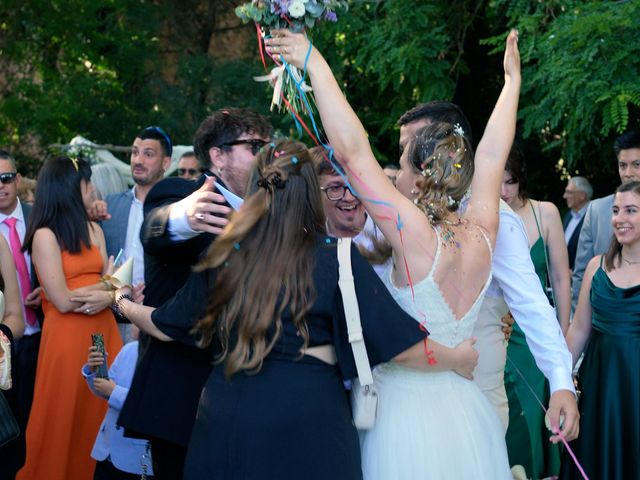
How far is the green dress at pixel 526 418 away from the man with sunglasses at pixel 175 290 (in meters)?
2.47

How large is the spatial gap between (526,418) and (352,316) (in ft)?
9.82

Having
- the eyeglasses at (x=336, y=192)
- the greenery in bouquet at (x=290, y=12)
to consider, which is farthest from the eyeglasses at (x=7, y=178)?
the greenery in bouquet at (x=290, y=12)

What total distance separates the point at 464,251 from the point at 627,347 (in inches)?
85.6

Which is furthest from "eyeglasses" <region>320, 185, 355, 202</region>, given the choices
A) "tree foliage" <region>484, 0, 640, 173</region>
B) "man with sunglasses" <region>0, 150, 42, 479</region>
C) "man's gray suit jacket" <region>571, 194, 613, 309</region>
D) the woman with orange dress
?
"tree foliage" <region>484, 0, 640, 173</region>

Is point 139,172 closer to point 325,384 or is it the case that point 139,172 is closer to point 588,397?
point 588,397

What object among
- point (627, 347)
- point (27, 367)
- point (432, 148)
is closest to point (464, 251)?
point (432, 148)

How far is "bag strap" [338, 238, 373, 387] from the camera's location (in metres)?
2.96

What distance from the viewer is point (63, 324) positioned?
5777 mm

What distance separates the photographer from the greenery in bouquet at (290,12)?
314 centimetres

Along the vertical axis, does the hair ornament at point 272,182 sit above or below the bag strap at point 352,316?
above

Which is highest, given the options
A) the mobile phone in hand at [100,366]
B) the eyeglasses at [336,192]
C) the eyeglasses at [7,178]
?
the eyeglasses at [7,178]

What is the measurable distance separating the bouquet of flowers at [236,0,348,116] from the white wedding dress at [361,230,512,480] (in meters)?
0.82

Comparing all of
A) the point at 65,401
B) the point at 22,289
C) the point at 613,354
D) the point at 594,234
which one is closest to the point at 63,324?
the point at 65,401

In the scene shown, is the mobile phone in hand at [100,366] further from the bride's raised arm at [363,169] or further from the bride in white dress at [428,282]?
the bride's raised arm at [363,169]
